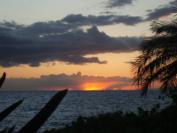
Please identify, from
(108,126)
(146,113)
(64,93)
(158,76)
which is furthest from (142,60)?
(64,93)

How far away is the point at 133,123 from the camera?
43.9 feet

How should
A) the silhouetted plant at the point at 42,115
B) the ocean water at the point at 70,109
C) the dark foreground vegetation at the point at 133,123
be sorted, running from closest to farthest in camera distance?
the silhouetted plant at the point at 42,115 → the dark foreground vegetation at the point at 133,123 → the ocean water at the point at 70,109

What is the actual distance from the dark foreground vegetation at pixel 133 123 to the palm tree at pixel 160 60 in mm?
938

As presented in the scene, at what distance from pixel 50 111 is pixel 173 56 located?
12.2m

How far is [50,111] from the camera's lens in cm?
191

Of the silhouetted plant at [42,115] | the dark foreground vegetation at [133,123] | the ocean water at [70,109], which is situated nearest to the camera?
the silhouetted plant at [42,115]

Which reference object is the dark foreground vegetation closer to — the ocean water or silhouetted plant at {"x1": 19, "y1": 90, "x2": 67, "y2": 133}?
the ocean water

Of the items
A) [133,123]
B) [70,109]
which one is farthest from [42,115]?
[70,109]

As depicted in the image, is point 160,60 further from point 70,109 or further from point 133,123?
point 70,109

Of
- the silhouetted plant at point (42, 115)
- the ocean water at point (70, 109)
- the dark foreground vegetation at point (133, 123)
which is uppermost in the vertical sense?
the silhouetted plant at point (42, 115)

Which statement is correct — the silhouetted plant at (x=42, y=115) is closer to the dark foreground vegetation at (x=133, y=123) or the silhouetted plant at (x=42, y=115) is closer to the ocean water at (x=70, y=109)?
the ocean water at (x=70, y=109)

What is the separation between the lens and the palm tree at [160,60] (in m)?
13.7

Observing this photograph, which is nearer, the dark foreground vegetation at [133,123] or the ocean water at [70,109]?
the dark foreground vegetation at [133,123]

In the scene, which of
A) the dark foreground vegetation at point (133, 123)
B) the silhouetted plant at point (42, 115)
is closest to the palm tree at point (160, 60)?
the dark foreground vegetation at point (133, 123)
